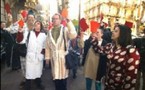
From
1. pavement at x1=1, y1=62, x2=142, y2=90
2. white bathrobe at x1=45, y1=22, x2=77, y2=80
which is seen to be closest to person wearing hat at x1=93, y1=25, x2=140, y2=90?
white bathrobe at x1=45, y1=22, x2=77, y2=80

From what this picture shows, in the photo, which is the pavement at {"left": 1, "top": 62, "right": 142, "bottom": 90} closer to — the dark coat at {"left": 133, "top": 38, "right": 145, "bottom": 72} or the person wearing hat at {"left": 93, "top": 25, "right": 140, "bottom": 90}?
the dark coat at {"left": 133, "top": 38, "right": 145, "bottom": 72}

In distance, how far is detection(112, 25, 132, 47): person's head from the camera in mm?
4118

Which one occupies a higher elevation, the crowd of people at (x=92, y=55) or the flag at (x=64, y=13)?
the flag at (x=64, y=13)

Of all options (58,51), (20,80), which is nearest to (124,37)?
(58,51)

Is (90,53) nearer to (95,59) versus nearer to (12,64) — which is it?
(95,59)

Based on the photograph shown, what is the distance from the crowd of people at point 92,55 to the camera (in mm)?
4078

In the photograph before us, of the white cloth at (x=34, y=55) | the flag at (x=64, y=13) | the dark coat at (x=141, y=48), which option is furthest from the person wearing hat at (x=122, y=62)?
the white cloth at (x=34, y=55)

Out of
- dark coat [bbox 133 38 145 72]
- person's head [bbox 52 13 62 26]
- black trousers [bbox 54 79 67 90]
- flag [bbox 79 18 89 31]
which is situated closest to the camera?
dark coat [bbox 133 38 145 72]

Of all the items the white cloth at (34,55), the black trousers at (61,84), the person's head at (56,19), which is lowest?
the black trousers at (61,84)

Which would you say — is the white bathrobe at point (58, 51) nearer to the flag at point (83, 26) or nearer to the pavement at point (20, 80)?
the flag at point (83, 26)

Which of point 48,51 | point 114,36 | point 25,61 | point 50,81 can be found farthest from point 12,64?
point 114,36

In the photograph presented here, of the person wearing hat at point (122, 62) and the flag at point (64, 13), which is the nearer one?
the person wearing hat at point (122, 62)

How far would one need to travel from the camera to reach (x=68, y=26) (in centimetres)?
569

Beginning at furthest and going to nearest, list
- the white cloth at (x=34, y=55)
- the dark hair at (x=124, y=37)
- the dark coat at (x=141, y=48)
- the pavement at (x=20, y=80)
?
1. the pavement at (x=20, y=80)
2. the white cloth at (x=34, y=55)
3. the dark coat at (x=141, y=48)
4. the dark hair at (x=124, y=37)
